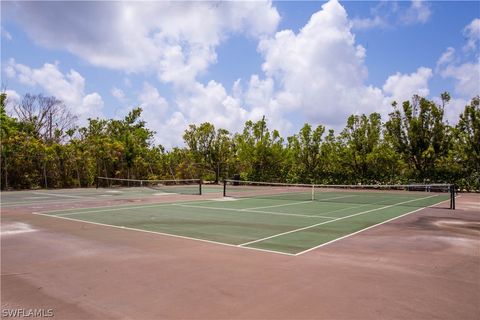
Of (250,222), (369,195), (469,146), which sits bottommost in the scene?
(250,222)

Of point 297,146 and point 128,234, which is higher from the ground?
point 297,146

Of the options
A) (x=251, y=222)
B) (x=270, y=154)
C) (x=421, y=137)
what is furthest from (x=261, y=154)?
(x=251, y=222)

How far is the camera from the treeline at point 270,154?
102 feet

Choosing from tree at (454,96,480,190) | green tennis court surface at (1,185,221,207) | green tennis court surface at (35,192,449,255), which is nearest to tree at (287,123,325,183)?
tree at (454,96,480,190)

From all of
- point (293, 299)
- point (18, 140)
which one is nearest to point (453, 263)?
point (293, 299)

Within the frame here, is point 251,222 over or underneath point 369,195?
underneath

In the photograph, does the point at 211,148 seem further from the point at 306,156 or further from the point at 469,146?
the point at 469,146

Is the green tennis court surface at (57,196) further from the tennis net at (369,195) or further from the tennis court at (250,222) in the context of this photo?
the tennis net at (369,195)

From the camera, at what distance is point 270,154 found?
39.8 meters

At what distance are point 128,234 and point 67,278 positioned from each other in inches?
157

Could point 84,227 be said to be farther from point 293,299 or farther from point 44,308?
point 293,299

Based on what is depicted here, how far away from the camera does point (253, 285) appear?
224 inches

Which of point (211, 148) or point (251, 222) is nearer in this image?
point (251, 222)

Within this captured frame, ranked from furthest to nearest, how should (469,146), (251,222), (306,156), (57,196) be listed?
(306,156) < (469,146) < (57,196) < (251,222)
